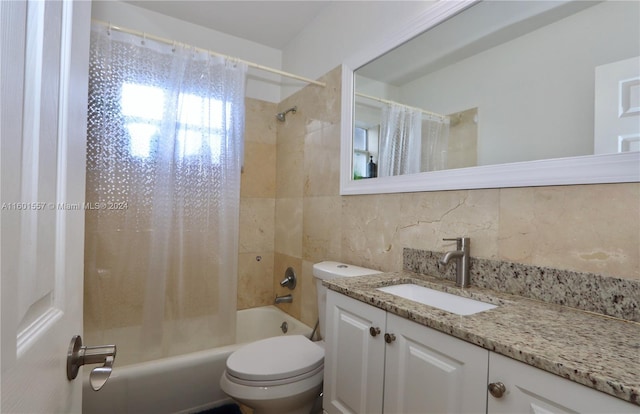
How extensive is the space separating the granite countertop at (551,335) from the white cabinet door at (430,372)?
0.03 meters

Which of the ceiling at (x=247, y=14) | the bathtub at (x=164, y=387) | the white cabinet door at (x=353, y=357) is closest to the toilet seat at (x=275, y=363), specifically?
the white cabinet door at (x=353, y=357)

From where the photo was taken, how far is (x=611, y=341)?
0.67 meters

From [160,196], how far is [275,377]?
114 cm

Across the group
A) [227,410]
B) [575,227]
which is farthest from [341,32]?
[227,410]

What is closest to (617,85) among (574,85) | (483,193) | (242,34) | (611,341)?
(574,85)

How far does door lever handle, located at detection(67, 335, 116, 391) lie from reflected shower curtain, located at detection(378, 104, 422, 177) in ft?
4.21

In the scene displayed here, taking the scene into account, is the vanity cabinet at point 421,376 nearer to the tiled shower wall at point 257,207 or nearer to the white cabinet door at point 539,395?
the white cabinet door at point 539,395

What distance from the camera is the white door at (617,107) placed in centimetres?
84

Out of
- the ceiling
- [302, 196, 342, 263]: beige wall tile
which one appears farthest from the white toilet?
the ceiling

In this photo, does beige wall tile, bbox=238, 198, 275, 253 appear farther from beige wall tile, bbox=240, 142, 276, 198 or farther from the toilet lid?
the toilet lid

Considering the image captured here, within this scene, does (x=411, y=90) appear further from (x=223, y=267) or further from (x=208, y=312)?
(x=208, y=312)

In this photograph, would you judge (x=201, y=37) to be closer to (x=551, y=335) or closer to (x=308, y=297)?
(x=308, y=297)

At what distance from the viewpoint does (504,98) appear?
1148 millimetres

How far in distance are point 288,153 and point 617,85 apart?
1893 millimetres
